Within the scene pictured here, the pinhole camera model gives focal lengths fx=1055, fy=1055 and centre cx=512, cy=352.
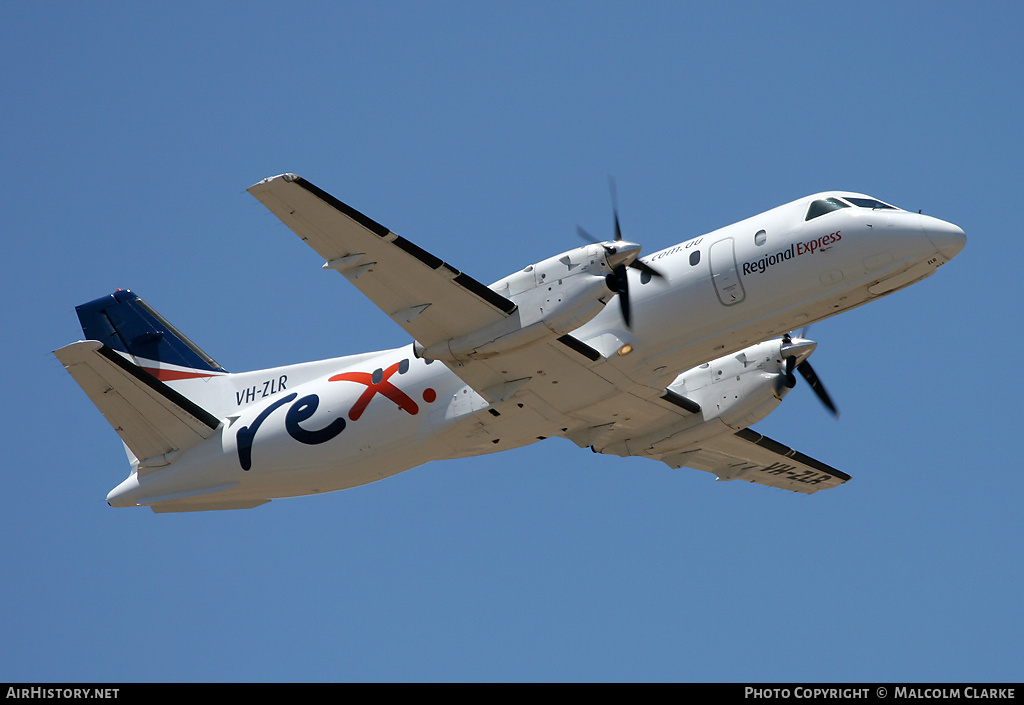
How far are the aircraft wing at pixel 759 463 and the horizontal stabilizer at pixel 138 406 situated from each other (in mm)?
9039

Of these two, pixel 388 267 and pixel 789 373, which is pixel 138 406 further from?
pixel 789 373

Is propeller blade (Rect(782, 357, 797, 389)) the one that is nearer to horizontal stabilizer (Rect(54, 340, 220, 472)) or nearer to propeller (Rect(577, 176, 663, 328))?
propeller (Rect(577, 176, 663, 328))

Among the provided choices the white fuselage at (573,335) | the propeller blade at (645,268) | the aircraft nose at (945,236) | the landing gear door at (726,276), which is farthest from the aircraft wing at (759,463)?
the aircraft nose at (945,236)

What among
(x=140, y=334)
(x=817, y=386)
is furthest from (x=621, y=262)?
(x=140, y=334)

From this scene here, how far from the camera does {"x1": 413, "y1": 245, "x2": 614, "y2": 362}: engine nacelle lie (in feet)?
52.7

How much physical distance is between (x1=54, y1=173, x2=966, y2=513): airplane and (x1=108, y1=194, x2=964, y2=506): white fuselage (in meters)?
0.03

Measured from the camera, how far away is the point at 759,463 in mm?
22484

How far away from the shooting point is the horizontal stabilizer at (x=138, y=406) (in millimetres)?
18250

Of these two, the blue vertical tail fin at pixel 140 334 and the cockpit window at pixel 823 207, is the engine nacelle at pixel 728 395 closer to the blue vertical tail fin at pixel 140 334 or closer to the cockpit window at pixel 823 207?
the cockpit window at pixel 823 207

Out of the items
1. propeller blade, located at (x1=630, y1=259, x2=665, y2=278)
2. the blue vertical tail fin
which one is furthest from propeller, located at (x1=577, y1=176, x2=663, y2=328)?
the blue vertical tail fin

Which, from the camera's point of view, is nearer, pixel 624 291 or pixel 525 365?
pixel 624 291

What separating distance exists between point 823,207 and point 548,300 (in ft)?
15.1
